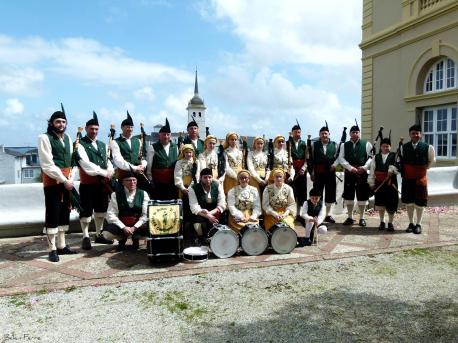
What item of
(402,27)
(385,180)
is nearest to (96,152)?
(385,180)

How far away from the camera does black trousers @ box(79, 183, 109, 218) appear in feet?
18.7

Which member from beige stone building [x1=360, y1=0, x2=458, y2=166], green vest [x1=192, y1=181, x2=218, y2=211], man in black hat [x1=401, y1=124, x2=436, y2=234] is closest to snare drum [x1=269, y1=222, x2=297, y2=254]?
green vest [x1=192, y1=181, x2=218, y2=211]

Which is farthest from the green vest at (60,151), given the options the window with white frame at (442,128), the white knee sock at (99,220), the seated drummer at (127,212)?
the window with white frame at (442,128)

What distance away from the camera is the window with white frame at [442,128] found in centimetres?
1253

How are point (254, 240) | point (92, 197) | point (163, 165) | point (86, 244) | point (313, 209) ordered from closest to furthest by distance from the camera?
point (254, 240)
point (86, 244)
point (92, 197)
point (313, 209)
point (163, 165)

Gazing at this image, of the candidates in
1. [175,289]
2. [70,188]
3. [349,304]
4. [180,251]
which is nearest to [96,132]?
[70,188]

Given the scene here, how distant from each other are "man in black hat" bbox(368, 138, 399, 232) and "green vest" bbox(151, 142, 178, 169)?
3.53 m

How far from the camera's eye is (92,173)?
550 centimetres

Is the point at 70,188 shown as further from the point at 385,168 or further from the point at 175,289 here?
the point at 385,168

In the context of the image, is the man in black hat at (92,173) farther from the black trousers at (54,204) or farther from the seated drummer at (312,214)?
the seated drummer at (312,214)

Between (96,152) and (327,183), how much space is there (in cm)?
409

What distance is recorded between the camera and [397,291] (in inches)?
157

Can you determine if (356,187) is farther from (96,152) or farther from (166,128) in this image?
(96,152)

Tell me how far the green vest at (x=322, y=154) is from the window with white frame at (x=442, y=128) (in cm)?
756
